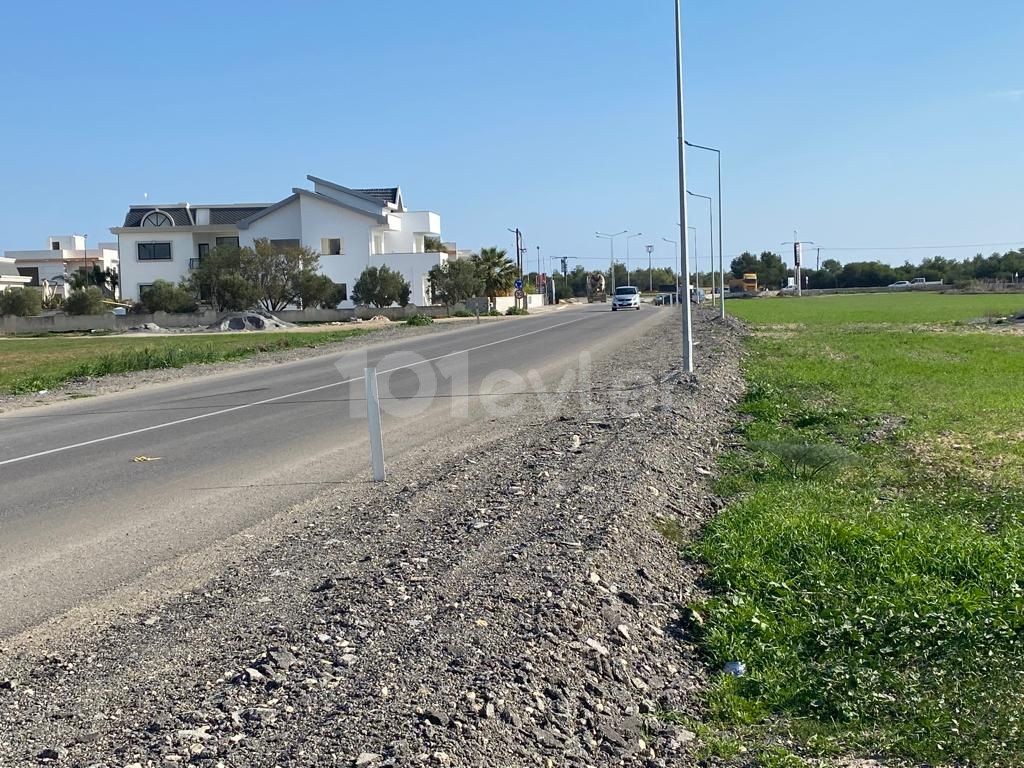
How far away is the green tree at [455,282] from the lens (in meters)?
76.2

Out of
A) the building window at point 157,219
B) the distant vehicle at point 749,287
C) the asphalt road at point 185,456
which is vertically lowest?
the asphalt road at point 185,456

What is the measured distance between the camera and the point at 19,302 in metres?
64.1

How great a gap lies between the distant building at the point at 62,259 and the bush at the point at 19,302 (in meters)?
45.8


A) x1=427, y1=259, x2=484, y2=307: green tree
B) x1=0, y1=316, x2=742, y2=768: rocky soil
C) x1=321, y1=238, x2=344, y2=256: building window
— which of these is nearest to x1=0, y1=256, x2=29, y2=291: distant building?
x1=321, y1=238, x2=344, y2=256: building window

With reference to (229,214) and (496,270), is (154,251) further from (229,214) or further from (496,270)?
(496,270)

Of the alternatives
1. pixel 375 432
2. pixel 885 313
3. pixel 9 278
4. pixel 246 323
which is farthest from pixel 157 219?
pixel 375 432

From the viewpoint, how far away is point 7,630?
599 centimetres

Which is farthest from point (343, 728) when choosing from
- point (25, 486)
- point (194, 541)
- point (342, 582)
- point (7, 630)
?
point (25, 486)

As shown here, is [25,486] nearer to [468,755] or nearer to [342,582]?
[342,582]

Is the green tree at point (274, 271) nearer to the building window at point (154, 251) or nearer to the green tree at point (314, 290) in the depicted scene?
the green tree at point (314, 290)

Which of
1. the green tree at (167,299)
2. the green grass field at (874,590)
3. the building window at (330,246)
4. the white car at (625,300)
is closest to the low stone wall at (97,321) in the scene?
the green tree at (167,299)

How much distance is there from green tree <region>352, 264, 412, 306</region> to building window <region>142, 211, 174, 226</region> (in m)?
20.1

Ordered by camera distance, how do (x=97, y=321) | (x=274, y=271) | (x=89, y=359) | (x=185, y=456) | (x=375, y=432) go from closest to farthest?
1. (x=375, y=432)
2. (x=185, y=456)
3. (x=89, y=359)
4. (x=97, y=321)
5. (x=274, y=271)

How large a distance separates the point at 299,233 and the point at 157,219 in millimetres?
12760
